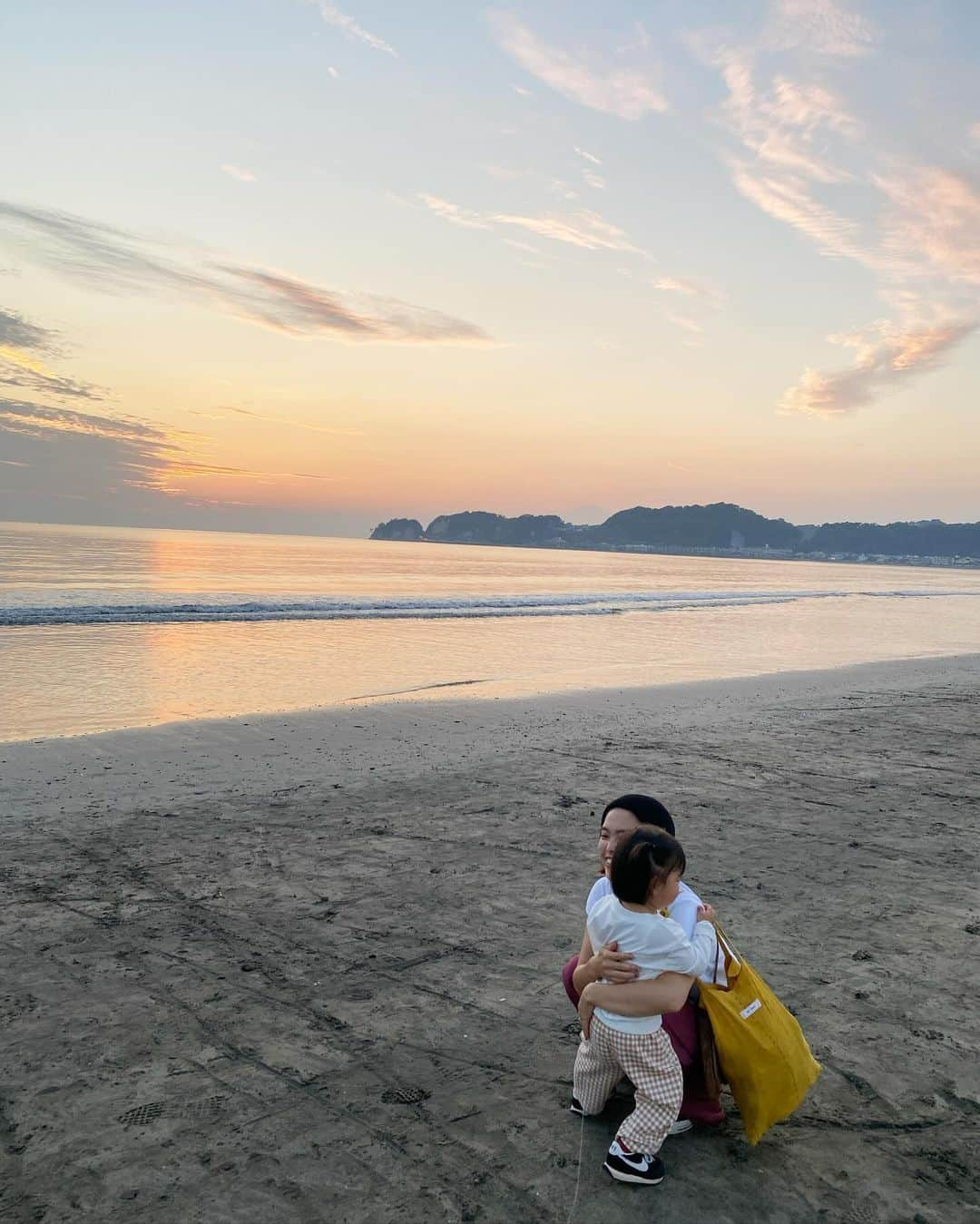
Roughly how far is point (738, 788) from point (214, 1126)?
21.0ft

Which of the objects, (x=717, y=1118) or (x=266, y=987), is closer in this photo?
(x=717, y=1118)

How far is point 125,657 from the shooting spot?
18266 millimetres

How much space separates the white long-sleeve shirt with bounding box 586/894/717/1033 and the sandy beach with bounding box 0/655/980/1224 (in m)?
0.54

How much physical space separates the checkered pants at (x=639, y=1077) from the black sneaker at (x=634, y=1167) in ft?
0.08

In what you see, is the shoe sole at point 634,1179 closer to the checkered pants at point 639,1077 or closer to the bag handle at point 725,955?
the checkered pants at point 639,1077

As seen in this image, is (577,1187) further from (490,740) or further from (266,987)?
(490,740)

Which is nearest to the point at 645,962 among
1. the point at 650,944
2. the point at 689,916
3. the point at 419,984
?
the point at 650,944

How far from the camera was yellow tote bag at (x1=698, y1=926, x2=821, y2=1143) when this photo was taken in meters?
3.07

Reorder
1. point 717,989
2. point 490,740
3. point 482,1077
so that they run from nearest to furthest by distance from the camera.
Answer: point 717,989, point 482,1077, point 490,740

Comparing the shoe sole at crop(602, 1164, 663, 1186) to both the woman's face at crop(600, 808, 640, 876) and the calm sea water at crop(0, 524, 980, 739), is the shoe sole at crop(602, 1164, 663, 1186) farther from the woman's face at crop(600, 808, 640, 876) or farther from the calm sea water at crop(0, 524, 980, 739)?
the calm sea water at crop(0, 524, 980, 739)

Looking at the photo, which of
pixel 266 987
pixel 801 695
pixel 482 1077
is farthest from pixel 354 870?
pixel 801 695

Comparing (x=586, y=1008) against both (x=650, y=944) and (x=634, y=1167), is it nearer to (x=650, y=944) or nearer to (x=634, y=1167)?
(x=650, y=944)

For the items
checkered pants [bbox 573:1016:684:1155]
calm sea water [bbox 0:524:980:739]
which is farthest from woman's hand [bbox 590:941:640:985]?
calm sea water [bbox 0:524:980:739]

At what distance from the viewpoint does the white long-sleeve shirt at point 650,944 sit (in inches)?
118
